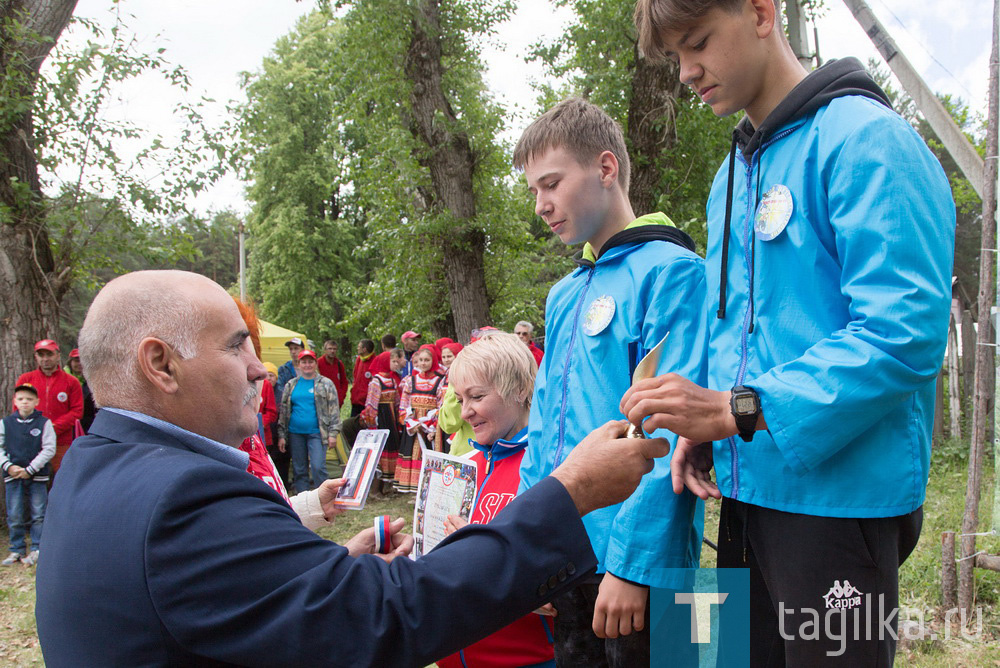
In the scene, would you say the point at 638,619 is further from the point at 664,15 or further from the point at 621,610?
the point at 664,15

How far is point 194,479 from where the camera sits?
122 centimetres

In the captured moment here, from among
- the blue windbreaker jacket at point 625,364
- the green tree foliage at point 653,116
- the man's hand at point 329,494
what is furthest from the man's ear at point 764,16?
the green tree foliage at point 653,116

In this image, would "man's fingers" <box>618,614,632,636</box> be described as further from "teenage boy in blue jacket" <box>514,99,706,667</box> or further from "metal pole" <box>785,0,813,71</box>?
"metal pole" <box>785,0,813,71</box>

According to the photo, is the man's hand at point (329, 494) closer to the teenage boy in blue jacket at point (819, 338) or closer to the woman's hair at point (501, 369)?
the woman's hair at point (501, 369)

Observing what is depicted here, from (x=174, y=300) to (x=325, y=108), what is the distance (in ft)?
88.1

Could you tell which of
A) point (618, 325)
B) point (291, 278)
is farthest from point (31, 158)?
point (291, 278)

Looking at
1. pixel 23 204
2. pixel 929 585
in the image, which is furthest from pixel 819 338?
pixel 23 204

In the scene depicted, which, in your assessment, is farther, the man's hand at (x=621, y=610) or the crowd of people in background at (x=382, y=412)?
the crowd of people in background at (x=382, y=412)

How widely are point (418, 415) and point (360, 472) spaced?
612 centimetres

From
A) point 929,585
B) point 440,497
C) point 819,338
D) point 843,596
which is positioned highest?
point 819,338

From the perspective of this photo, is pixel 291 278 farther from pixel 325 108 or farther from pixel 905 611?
pixel 905 611

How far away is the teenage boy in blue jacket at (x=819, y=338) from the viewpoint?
1234 mm

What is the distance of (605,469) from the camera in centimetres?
141

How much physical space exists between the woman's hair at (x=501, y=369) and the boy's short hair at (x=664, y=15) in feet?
4.76
